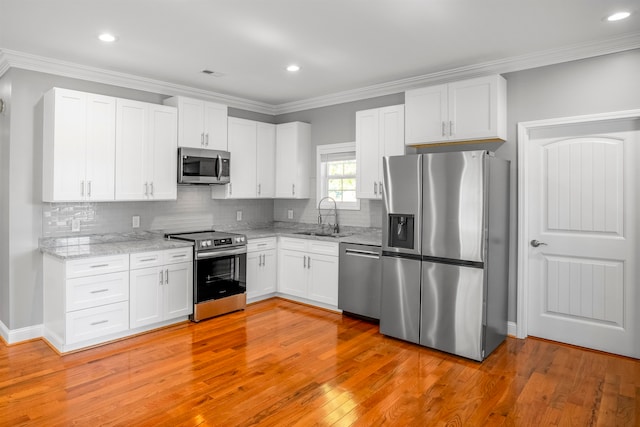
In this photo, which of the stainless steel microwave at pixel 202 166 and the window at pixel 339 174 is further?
the window at pixel 339 174

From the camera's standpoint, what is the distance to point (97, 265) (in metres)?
3.74

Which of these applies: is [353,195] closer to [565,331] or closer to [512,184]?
[512,184]

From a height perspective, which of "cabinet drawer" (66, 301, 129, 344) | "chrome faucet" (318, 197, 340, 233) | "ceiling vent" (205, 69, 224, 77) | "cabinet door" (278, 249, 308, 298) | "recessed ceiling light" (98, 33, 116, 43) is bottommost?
"cabinet drawer" (66, 301, 129, 344)

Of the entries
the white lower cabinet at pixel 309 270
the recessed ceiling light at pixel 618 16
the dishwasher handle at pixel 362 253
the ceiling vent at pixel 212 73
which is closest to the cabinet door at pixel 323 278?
the white lower cabinet at pixel 309 270

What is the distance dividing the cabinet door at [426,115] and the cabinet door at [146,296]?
289 centimetres

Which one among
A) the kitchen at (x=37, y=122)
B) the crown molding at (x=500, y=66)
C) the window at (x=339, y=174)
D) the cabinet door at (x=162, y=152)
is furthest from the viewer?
the window at (x=339, y=174)

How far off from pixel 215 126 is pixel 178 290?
196 cm

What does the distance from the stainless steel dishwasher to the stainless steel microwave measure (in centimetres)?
166

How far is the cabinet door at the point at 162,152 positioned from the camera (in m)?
4.47

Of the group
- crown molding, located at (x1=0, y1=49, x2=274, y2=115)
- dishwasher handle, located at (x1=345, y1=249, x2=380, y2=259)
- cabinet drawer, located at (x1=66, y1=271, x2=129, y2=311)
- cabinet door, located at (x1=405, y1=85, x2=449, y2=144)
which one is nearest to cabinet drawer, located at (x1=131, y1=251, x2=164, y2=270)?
cabinet drawer, located at (x1=66, y1=271, x2=129, y2=311)

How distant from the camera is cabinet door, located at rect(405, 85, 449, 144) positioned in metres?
4.14

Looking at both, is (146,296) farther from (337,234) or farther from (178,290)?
(337,234)

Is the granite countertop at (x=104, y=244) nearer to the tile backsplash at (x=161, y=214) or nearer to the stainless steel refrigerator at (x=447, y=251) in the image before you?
the tile backsplash at (x=161, y=214)

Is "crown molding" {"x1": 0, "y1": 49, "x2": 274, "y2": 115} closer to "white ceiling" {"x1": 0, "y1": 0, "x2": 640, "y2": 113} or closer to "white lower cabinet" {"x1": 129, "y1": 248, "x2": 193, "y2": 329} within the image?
"white ceiling" {"x1": 0, "y1": 0, "x2": 640, "y2": 113}
